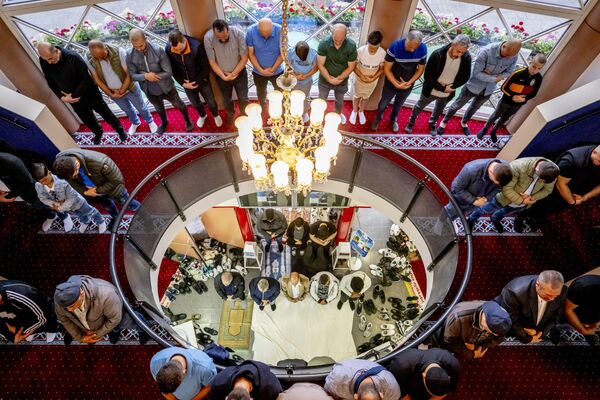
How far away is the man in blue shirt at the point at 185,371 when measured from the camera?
3.79 m

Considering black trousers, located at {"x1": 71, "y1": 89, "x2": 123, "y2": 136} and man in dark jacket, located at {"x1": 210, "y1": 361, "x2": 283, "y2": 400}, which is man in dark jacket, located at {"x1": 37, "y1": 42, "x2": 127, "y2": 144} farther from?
man in dark jacket, located at {"x1": 210, "y1": 361, "x2": 283, "y2": 400}

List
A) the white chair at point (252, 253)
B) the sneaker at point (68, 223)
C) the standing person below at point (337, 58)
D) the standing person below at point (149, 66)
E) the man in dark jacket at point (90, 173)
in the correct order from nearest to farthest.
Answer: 1. the man in dark jacket at point (90, 173)
2. the standing person below at point (149, 66)
3. the standing person below at point (337, 58)
4. the sneaker at point (68, 223)
5. the white chair at point (252, 253)

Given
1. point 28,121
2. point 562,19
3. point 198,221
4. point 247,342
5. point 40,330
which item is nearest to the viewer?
point 40,330

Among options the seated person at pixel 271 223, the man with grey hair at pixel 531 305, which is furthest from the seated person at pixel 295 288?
the man with grey hair at pixel 531 305

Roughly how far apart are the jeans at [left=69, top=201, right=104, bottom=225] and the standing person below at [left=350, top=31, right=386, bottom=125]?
4451 mm

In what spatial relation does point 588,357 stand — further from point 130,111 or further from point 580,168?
point 130,111

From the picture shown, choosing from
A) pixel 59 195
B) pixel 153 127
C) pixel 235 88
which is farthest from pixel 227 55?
pixel 59 195

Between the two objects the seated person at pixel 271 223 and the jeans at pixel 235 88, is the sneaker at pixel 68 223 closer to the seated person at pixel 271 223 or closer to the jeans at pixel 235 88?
the jeans at pixel 235 88

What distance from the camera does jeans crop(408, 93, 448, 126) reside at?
6.45 meters

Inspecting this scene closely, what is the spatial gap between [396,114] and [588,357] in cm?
442

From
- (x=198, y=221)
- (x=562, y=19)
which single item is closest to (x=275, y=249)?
(x=198, y=221)

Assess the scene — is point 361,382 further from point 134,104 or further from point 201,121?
point 134,104

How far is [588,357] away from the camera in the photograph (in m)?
5.11

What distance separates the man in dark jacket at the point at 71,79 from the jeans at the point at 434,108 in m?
4.96
